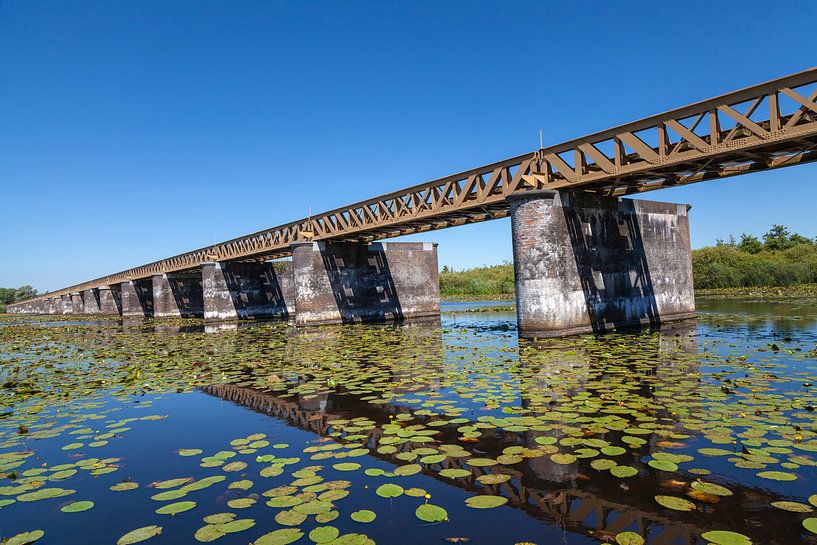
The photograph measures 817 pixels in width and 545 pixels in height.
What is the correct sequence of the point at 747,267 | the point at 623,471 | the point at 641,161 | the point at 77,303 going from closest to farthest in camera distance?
the point at 623,471
the point at 641,161
the point at 747,267
the point at 77,303

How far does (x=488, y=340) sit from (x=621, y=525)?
10155 mm

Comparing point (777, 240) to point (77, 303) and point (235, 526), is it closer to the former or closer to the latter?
point (235, 526)

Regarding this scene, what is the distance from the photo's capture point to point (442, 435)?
14.9 feet

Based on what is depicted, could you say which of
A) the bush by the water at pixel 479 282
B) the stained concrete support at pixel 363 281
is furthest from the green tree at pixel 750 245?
the stained concrete support at pixel 363 281

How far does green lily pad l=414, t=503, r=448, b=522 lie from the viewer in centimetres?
280

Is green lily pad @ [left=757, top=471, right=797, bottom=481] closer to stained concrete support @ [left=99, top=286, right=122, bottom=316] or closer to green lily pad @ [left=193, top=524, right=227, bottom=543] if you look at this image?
green lily pad @ [left=193, top=524, right=227, bottom=543]

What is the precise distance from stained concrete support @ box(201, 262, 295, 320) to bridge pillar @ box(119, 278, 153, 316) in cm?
2049

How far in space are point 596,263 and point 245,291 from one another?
26.2 metres

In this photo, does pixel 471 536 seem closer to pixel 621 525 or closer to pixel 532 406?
pixel 621 525

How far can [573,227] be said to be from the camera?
13141mm

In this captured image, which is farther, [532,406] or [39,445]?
[532,406]

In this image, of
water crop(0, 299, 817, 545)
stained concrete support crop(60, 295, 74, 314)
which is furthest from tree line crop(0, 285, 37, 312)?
water crop(0, 299, 817, 545)

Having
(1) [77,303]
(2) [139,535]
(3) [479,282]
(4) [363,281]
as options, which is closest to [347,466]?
(2) [139,535]

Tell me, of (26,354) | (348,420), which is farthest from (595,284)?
(26,354)
